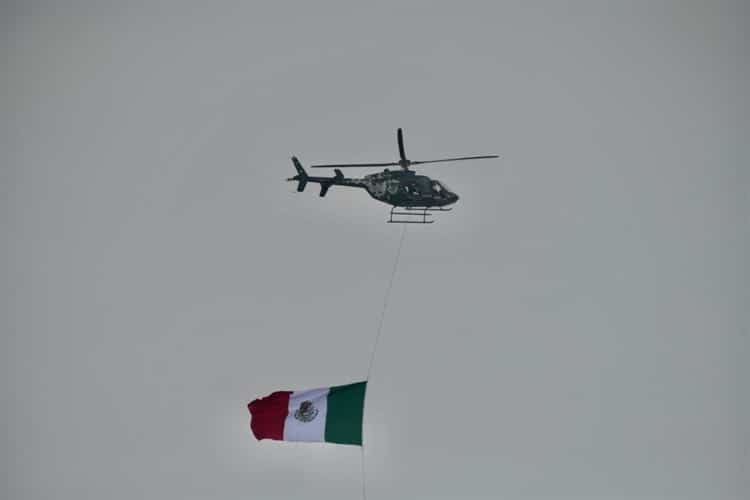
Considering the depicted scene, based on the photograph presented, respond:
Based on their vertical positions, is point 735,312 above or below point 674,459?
above

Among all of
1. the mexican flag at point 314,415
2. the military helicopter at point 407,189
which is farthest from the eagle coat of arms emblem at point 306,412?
the military helicopter at point 407,189

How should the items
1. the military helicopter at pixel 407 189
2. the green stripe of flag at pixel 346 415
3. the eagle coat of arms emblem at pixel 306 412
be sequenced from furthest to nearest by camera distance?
the military helicopter at pixel 407 189 → the eagle coat of arms emblem at pixel 306 412 → the green stripe of flag at pixel 346 415

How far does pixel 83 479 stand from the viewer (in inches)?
1597

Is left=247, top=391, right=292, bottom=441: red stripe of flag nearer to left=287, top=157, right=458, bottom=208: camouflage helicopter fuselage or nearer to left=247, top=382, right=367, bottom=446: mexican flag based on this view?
left=247, top=382, right=367, bottom=446: mexican flag

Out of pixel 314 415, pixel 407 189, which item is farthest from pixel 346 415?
pixel 407 189

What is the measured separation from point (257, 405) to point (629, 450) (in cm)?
2322

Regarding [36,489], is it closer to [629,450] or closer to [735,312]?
[629,450]

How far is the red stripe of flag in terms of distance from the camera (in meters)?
22.8

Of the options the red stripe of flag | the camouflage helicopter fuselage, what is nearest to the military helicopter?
the camouflage helicopter fuselage

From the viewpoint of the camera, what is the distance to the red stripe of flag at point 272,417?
74.7 feet

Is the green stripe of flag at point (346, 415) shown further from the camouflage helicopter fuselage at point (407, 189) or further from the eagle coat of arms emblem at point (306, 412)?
the camouflage helicopter fuselage at point (407, 189)

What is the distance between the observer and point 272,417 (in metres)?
22.8

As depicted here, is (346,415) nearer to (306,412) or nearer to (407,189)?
(306,412)

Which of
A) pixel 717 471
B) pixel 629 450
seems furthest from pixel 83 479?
pixel 717 471
